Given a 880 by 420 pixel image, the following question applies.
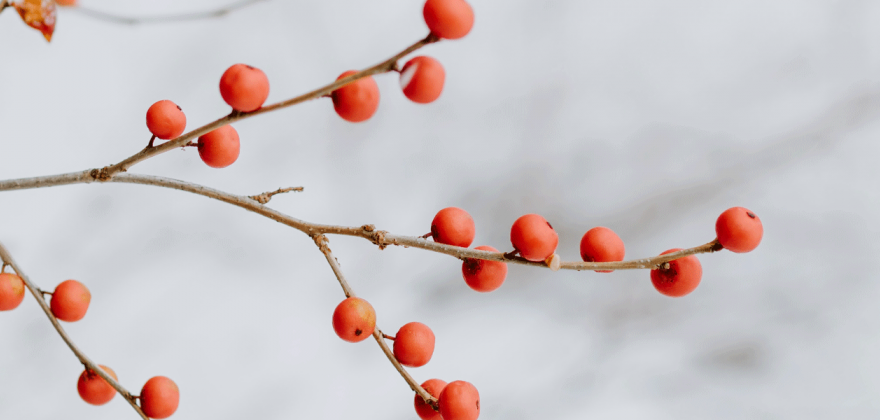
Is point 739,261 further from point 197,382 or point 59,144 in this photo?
point 59,144

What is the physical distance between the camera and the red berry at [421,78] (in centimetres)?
38

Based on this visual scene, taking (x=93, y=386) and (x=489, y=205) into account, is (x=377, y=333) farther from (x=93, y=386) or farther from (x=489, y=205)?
(x=489, y=205)

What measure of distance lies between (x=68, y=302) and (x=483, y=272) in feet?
1.33

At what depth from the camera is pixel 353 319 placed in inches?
18.1

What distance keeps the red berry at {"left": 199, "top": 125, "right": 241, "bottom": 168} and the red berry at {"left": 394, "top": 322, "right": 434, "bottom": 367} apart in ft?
0.74

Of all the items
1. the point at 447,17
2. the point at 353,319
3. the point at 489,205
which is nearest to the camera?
the point at 447,17

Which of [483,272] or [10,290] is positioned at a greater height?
[483,272]

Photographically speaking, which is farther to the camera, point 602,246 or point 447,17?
point 602,246

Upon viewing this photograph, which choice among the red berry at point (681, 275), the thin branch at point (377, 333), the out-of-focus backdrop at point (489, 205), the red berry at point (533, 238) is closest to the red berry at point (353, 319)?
the thin branch at point (377, 333)

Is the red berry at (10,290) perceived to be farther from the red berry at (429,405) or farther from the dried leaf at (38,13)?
the red berry at (429,405)

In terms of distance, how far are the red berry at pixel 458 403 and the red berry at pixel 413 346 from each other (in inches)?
1.3

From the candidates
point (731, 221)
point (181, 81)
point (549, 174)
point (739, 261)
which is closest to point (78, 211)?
point (181, 81)

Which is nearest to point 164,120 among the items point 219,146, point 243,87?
point 219,146

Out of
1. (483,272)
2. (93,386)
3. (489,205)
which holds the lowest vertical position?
(93,386)
